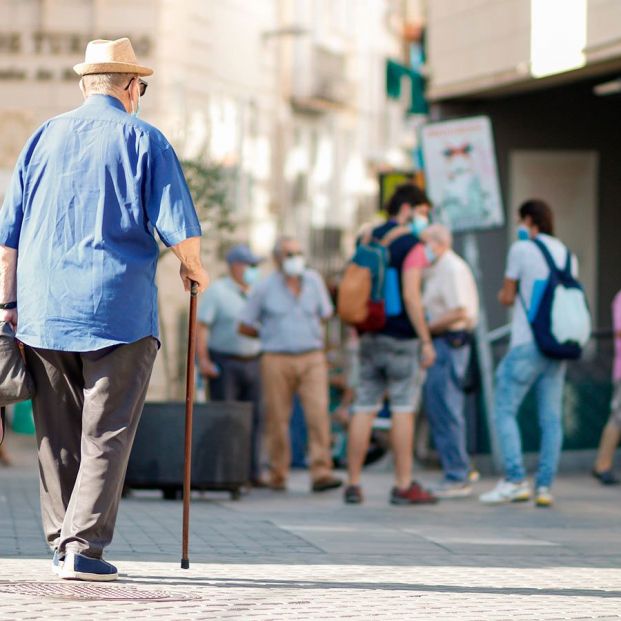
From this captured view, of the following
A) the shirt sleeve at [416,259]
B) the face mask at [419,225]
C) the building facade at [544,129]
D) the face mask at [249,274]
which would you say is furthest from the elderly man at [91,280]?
the building facade at [544,129]

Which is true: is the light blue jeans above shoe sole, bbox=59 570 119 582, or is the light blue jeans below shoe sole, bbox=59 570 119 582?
above

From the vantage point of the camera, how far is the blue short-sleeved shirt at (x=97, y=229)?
6863mm

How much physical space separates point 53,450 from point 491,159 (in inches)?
301

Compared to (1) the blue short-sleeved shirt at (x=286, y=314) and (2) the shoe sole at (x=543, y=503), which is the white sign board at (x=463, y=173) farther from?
(2) the shoe sole at (x=543, y=503)

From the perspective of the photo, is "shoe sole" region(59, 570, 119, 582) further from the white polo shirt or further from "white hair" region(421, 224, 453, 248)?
"white hair" region(421, 224, 453, 248)

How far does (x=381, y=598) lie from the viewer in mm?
6902

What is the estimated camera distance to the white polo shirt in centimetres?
1288

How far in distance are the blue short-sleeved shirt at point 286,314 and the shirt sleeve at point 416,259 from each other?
1.51 metres

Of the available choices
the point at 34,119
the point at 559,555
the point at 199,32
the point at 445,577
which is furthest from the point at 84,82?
the point at 199,32

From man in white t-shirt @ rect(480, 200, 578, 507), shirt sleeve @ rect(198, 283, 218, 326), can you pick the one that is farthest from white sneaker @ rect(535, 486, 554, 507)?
shirt sleeve @ rect(198, 283, 218, 326)

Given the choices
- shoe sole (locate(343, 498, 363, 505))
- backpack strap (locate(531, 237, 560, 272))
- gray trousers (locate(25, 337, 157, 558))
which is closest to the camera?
gray trousers (locate(25, 337, 157, 558))

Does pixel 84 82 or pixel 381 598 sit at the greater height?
pixel 84 82

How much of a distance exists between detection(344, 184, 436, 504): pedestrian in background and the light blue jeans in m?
0.56

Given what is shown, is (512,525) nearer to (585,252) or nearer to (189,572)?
(189,572)
